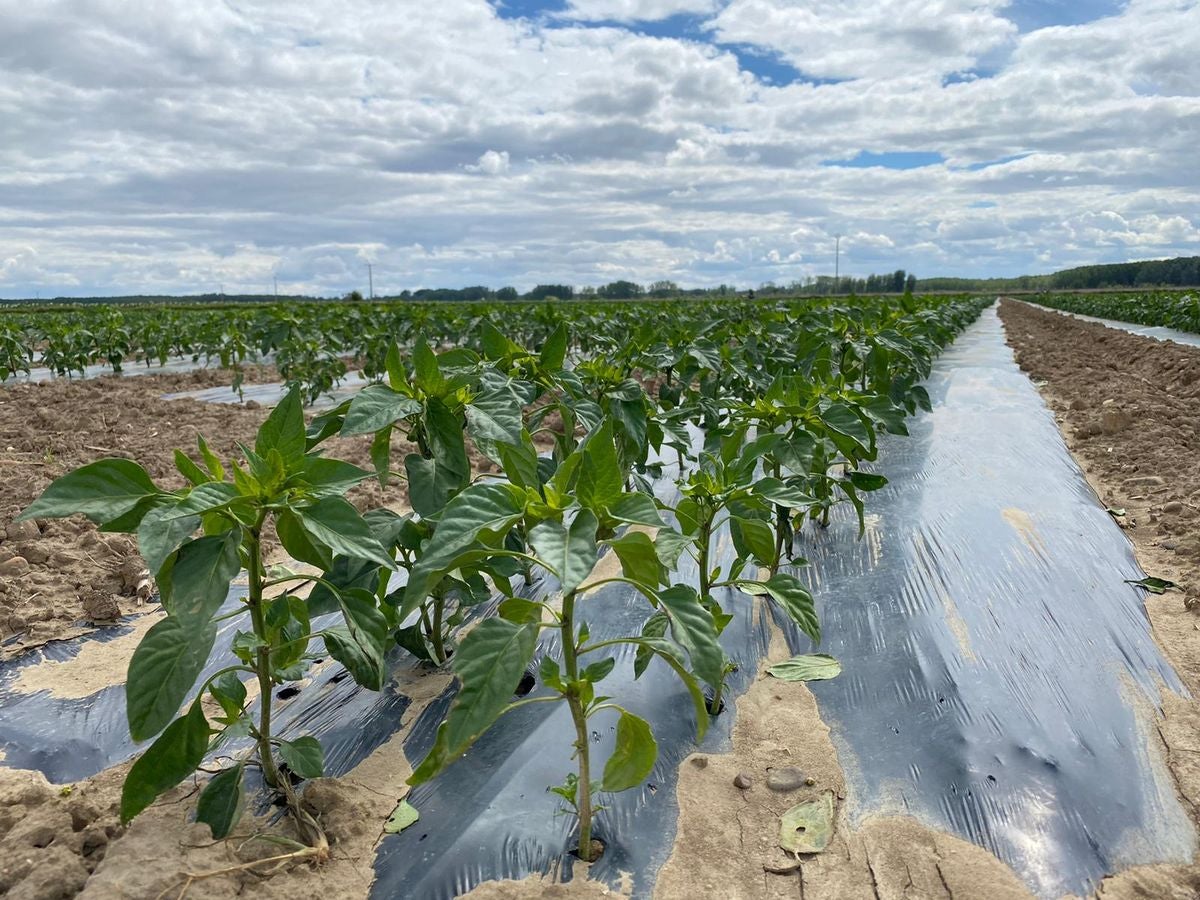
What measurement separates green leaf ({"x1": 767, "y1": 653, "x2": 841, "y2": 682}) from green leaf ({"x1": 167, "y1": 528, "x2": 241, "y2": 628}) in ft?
6.01

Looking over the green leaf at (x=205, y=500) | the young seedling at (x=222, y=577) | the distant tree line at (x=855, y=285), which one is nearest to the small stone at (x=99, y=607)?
the young seedling at (x=222, y=577)

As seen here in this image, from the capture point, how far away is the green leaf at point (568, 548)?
139 cm

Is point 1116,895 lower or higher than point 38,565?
lower

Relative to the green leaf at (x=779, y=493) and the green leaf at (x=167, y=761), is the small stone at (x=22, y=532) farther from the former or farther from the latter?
the green leaf at (x=779, y=493)

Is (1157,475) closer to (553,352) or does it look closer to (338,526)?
(553,352)

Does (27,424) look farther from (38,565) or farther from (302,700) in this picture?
(302,700)

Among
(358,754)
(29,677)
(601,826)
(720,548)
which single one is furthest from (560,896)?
(720,548)

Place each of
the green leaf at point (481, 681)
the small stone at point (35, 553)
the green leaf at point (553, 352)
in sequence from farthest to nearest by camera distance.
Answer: the small stone at point (35, 553) < the green leaf at point (553, 352) < the green leaf at point (481, 681)

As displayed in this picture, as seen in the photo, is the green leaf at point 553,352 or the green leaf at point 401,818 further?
the green leaf at point 553,352

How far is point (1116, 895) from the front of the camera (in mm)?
1758

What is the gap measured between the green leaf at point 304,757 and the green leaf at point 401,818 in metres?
0.24

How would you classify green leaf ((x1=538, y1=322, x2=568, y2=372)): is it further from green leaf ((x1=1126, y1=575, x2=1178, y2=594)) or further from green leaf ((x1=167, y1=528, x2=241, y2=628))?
green leaf ((x1=1126, y1=575, x2=1178, y2=594))

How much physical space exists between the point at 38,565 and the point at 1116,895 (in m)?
4.11

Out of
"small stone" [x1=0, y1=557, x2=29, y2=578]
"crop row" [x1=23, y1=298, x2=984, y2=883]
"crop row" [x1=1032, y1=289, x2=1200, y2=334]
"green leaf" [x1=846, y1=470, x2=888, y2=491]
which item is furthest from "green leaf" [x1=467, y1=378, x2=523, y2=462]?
"crop row" [x1=1032, y1=289, x2=1200, y2=334]
